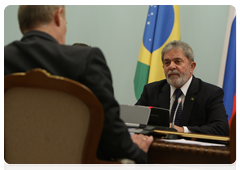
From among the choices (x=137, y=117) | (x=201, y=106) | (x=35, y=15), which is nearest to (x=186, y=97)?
(x=201, y=106)

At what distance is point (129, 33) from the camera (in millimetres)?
3953

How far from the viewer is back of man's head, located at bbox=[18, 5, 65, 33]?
1140 millimetres

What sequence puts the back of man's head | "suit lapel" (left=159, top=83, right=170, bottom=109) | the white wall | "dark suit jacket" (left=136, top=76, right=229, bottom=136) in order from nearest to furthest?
the back of man's head < "dark suit jacket" (left=136, top=76, right=229, bottom=136) < "suit lapel" (left=159, top=83, right=170, bottom=109) < the white wall

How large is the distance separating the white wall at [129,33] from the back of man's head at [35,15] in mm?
2833

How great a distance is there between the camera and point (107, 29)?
4.04m

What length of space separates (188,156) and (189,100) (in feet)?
4.21

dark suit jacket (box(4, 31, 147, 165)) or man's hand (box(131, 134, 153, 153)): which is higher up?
dark suit jacket (box(4, 31, 147, 165))

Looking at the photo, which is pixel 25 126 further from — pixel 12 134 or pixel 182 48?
pixel 182 48

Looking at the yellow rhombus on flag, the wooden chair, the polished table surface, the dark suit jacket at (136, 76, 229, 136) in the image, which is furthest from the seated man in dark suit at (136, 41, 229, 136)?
the wooden chair

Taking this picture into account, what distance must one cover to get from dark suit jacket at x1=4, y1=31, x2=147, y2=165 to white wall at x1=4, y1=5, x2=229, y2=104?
9.43 feet

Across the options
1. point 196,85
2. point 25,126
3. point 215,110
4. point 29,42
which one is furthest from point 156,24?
point 25,126

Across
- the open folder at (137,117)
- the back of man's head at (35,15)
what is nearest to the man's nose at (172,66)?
the open folder at (137,117)

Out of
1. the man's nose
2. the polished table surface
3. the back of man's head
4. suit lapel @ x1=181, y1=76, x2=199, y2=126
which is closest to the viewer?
the polished table surface

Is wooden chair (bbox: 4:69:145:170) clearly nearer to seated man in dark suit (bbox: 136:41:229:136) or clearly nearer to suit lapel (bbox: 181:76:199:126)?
seated man in dark suit (bbox: 136:41:229:136)
